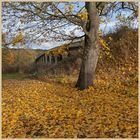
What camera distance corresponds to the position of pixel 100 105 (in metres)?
12.4

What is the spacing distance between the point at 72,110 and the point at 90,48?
532 centimetres

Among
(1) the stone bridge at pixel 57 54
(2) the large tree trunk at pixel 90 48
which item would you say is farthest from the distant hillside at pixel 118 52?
(2) the large tree trunk at pixel 90 48

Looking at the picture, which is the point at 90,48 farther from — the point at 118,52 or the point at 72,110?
the point at 118,52

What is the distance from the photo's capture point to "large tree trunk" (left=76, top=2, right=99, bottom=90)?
16.2 m

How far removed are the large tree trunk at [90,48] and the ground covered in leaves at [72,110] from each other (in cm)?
51

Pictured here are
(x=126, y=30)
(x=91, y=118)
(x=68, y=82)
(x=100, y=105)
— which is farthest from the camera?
(x=126, y=30)

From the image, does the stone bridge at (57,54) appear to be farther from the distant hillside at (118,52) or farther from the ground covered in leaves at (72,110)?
the ground covered in leaves at (72,110)

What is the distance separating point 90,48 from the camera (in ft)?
53.9

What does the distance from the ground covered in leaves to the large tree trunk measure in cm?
51

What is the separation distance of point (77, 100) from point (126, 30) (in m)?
11.8

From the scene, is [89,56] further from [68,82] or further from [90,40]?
[68,82]

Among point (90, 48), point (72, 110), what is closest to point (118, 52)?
point (90, 48)

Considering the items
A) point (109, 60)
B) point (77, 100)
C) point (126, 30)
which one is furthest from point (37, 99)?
point (126, 30)

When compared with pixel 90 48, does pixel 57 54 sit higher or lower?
lower
